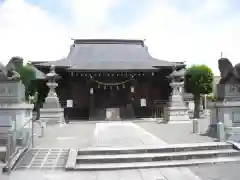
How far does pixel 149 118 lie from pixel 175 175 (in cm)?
1715

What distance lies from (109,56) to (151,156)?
19.2 metres

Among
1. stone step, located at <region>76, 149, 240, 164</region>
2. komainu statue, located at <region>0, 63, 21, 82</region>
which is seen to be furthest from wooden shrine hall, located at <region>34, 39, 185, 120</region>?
stone step, located at <region>76, 149, 240, 164</region>

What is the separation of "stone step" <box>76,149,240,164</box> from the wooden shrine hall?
48.3ft

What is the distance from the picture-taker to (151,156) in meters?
Result: 8.47

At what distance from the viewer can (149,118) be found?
2433 cm

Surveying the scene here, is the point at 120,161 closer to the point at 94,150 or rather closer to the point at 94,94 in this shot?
the point at 94,150

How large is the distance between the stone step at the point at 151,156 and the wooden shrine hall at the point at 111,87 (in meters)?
14.7

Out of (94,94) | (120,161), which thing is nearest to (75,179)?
(120,161)

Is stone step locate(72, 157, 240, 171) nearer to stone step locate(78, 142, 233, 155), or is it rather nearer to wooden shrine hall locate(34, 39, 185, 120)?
stone step locate(78, 142, 233, 155)

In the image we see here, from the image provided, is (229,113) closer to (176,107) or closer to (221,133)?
(221,133)

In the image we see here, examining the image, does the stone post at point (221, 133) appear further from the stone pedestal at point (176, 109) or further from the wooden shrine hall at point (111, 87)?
the wooden shrine hall at point (111, 87)

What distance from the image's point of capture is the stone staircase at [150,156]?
8.00 metres

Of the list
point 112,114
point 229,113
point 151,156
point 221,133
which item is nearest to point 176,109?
point 112,114

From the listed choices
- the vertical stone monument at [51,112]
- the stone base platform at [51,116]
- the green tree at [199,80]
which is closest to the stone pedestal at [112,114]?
the vertical stone monument at [51,112]
